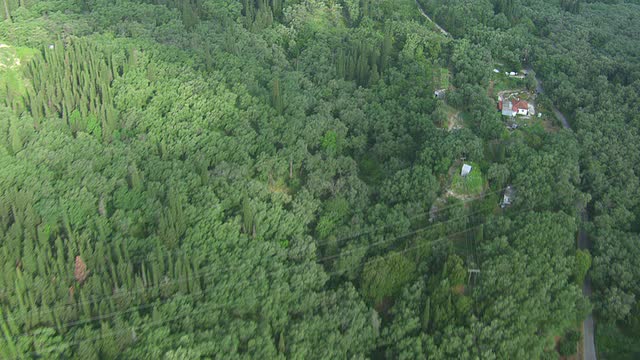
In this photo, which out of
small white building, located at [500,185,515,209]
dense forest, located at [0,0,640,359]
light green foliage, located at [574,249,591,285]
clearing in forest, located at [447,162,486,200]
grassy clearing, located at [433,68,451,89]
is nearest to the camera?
dense forest, located at [0,0,640,359]

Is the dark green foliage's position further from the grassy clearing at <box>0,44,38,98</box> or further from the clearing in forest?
the grassy clearing at <box>0,44,38,98</box>

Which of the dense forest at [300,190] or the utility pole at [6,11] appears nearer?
the dense forest at [300,190]

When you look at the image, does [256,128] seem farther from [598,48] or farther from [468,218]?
[598,48]

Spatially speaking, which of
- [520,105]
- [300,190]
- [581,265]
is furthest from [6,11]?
[581,265]

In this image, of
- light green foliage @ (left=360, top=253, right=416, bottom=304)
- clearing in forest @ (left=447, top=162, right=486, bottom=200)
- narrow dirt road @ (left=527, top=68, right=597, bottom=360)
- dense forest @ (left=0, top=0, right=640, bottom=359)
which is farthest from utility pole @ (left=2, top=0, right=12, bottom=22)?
narrow dirt road @ (left=527, top=68, right=597, bottom=360)

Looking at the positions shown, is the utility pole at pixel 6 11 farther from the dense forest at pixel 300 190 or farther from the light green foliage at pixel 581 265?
the light green foliage at pixel 581 265

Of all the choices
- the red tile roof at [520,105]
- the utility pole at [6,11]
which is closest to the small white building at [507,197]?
the red tile roof at [520,105]
